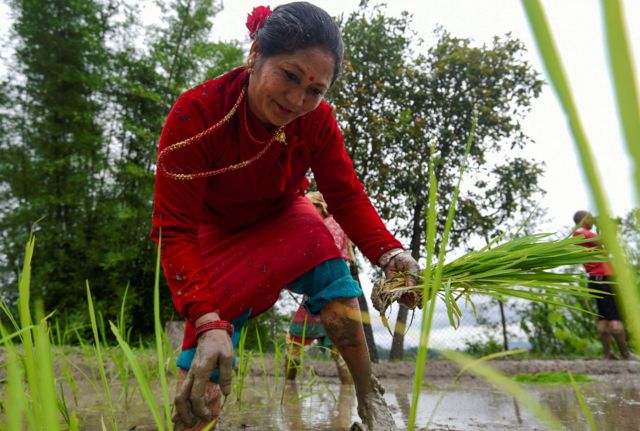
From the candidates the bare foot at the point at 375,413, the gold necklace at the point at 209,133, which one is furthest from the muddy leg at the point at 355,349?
the gold necklace at the point at 209,133

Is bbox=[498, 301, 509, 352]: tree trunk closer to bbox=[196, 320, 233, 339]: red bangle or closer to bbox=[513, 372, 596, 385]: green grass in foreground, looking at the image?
bbox=[513, 372, 596, 385]: green grass in foreground

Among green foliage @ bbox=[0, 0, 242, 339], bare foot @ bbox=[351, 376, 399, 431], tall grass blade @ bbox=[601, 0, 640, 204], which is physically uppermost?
green foliage @ bbox=[0, 0, 242, 339]

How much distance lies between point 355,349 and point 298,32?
1.14 metres

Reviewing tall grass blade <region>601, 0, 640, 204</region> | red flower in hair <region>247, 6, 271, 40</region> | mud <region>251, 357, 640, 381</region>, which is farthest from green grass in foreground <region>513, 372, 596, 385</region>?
tall grass blade <region>601, 0, 640, 204</region>

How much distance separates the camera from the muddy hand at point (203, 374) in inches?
53.8

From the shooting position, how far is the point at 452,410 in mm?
2592

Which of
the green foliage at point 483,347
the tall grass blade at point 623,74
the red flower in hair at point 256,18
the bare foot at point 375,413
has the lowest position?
the green foliage at point 483,347

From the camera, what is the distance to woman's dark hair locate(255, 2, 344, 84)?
1.64 meters

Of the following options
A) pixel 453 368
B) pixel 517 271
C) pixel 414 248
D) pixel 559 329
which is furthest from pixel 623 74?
pixel 559 329

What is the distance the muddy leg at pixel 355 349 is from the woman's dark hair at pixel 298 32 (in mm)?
856

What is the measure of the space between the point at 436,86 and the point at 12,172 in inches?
265

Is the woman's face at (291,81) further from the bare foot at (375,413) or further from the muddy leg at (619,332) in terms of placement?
the muddy leg at (619,332)

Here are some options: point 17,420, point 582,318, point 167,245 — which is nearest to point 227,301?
point 167,245

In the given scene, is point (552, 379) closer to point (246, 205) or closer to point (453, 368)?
point (453, 368)
